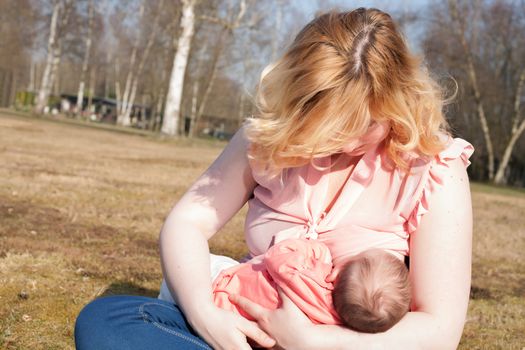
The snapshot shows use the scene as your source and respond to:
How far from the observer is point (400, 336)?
6.27 ft

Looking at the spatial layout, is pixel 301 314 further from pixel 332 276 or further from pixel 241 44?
pixel 241 44

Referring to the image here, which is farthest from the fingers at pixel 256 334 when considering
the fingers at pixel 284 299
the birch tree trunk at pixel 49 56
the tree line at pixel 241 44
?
the birch tree trunk at pixel 49 56

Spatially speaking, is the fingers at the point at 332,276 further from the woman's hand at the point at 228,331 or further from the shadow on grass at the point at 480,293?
the shadow on grass at the point at 480,293

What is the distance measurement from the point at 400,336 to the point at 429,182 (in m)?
0.49

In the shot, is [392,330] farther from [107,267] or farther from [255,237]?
[107,267]

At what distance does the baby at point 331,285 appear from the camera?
1.87 metres

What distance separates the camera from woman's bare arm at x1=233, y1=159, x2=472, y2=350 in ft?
6.20

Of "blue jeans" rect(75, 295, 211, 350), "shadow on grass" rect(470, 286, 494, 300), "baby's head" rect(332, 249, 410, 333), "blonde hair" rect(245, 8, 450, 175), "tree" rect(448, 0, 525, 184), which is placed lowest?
"shadow on grass" rect(470, 286, 494, 300)

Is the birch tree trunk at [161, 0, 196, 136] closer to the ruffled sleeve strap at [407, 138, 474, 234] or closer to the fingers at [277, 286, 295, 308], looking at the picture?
the ruffled sleeve strap at [407, 138, 474, 234]

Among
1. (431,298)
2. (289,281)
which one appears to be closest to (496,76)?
(431,298)

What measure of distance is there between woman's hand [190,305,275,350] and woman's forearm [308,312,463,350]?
0.53ft

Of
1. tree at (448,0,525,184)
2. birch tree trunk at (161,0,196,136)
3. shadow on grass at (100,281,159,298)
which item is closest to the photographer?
shadow on grass at (100,281,159,298)

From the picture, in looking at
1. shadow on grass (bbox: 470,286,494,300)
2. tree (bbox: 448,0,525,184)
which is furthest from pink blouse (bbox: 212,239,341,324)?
tree (bbox: 448,0,525,184)

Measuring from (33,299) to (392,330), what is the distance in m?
1.84
